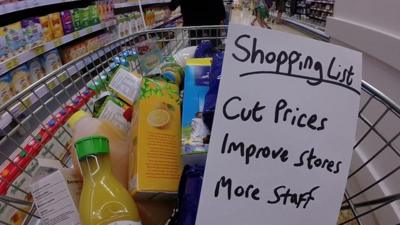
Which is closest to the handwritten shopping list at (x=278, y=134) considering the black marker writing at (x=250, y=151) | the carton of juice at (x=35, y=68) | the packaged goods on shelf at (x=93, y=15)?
the black marker writing at (x=250, y=151)

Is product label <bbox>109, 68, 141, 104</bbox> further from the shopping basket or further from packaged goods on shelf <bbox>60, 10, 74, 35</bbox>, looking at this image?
packaged goods on shelf <bbox>60, 10, 74, 35</bbox>

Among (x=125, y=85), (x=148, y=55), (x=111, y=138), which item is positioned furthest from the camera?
(x=148, y=55)

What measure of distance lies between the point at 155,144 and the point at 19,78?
60.8 inches

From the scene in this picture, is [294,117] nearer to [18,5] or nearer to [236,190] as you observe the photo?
[236,190]

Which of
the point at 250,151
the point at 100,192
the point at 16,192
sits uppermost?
the point at 250,151

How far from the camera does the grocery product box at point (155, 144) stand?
558 mm

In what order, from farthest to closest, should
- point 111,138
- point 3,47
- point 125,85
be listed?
point 3,47 < point 125,85 < point 111,138

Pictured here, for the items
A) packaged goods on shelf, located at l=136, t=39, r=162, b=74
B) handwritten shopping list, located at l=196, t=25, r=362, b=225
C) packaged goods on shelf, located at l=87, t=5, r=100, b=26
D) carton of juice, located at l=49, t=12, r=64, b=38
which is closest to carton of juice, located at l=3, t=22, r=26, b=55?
carton of juice, located at l=49, t=12, r=64, b=38

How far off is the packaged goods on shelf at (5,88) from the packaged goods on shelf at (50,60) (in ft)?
1.30

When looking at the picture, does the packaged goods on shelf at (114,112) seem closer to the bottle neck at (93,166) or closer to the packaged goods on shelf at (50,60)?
the bottle neck at (93,166)

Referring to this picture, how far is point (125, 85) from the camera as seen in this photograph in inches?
31.3

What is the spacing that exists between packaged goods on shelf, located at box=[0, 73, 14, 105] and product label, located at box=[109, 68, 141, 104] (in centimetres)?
113

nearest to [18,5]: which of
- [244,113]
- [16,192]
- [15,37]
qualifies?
[15,37]

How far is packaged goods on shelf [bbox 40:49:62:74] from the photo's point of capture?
206 centimetres
